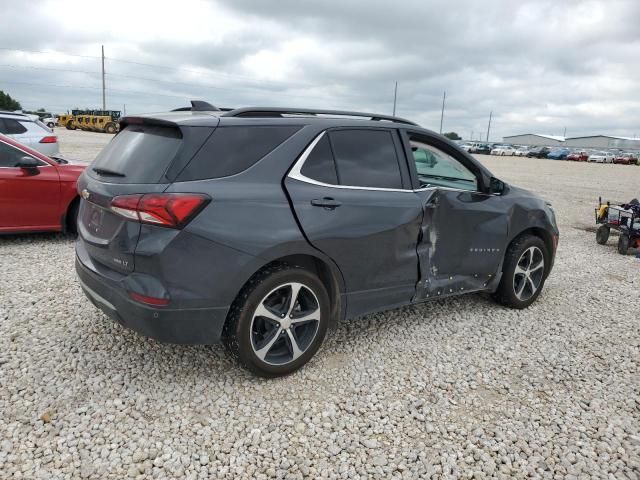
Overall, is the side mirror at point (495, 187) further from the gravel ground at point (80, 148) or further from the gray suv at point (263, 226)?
the gravel ground at point (80, 148)

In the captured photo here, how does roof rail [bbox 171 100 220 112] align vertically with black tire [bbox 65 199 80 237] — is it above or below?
above

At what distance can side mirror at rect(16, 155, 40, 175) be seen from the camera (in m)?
6.01

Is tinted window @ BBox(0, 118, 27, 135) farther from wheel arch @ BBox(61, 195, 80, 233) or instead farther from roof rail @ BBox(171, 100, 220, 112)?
roof rail @ BBox(171, 100, 220, 112)

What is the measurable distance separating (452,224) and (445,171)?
0.53m

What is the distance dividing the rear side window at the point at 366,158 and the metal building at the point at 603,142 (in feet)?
363

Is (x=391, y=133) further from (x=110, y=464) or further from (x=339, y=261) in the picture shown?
(x=110, y=464)

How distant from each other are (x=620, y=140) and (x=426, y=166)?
11769 cm

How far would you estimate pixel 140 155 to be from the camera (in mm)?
3078

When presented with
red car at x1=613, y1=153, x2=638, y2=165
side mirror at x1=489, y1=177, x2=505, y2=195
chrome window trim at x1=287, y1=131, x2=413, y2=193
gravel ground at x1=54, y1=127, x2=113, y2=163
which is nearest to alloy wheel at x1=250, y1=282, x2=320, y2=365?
chrome window trim at x1=287, y1=131, x2=413, y2=193

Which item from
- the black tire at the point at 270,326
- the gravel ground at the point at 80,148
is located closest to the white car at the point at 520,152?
the gravel ground at the point at 80,148

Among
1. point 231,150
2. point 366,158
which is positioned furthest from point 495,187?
point 231,150

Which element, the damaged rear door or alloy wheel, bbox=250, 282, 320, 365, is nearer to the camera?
alloy wheel, bbox=250, 282, 320, 365

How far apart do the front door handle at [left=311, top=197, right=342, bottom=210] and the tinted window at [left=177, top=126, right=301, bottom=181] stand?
427mm

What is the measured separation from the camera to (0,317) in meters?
4.02
